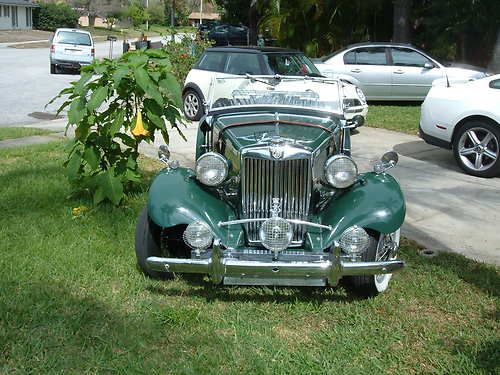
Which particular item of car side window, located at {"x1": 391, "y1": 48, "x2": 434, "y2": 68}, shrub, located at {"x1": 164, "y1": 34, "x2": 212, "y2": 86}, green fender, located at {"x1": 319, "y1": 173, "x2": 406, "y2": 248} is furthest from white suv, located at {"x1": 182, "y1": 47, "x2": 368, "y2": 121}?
green fender, located at {"x1": 319, "y1": 173, "x2": 406, "y2": 248}

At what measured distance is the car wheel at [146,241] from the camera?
15.1ft

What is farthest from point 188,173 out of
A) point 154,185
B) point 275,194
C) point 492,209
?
point 492,209

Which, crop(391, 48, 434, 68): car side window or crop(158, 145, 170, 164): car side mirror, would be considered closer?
crop(158, 145, 170, 164): car side mirror

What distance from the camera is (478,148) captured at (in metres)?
8.05

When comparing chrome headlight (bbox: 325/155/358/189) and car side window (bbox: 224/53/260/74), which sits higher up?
car side window (bbox: 224/53/260/74)

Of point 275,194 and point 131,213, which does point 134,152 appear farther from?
point 275,194

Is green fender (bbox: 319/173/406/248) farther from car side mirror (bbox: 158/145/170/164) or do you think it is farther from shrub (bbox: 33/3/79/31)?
shrub (bbox: 33/3/79/31)

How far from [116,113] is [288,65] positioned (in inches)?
244

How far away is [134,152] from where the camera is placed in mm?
6332

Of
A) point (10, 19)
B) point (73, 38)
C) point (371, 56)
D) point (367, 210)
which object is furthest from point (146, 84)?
point (10, 19)

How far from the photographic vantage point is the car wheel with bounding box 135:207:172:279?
4.61 metres

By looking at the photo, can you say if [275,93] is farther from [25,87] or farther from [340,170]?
[25,87]

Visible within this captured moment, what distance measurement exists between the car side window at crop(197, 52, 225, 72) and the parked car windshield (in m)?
11.6

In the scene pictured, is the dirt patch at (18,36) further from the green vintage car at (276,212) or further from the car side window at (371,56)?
the green vintage car at (276,212)
